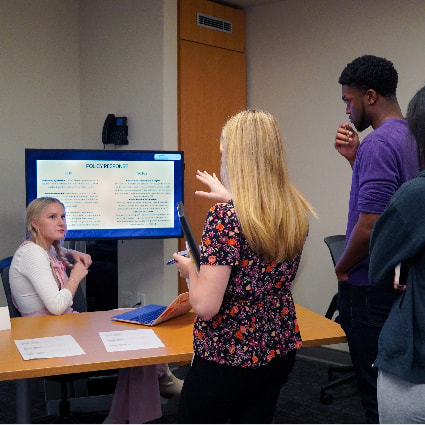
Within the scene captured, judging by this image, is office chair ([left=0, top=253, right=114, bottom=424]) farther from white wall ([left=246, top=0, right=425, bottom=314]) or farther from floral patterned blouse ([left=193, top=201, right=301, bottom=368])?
white wall ([left=246, top=0, right=425, bottom=314])

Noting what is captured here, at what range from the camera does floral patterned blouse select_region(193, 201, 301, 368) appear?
1621 millimetres

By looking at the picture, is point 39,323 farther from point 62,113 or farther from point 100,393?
point 62,113

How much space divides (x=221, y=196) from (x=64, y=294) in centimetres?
122

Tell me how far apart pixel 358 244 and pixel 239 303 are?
651 millimetres

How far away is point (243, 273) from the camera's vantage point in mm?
1653

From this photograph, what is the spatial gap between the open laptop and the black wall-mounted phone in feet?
6.56

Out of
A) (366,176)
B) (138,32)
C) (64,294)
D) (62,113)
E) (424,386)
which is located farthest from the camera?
(62,113)

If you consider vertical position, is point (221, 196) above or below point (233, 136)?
below

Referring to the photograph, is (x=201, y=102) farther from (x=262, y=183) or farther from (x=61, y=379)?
(x=262, y=183)

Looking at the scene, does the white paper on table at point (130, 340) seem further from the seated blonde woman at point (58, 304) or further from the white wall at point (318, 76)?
the white wall at point (318, 76)

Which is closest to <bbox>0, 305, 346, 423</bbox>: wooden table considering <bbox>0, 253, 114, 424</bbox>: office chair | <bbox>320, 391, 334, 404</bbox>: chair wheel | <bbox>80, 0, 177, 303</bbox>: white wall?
<bbox>0, 253, 114, 424</bbox>: office chair

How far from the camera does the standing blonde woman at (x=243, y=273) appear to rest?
1620mm

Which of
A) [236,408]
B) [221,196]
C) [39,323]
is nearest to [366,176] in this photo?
[221,196]

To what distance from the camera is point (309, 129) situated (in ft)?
14.9
